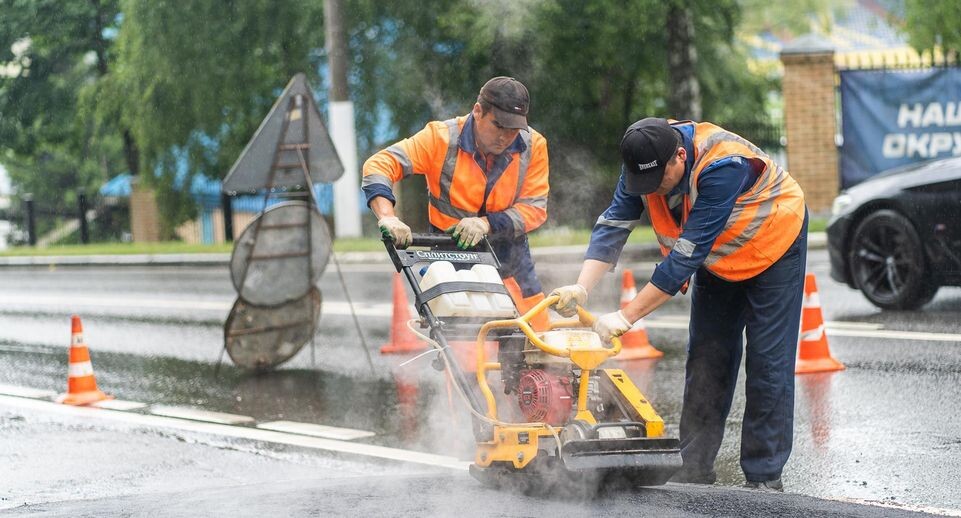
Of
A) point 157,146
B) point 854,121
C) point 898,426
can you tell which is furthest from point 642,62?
point 898,426

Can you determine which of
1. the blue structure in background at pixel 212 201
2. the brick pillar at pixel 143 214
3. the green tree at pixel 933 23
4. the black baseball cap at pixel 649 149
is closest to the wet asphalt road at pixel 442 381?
the black baseball cap at pixel 649 149

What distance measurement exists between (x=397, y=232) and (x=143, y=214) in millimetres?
26578

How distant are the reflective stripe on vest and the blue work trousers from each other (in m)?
1.01

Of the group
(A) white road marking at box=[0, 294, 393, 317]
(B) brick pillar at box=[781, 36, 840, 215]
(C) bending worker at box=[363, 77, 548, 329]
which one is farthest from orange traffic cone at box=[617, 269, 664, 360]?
(B) brick pillar at box=[781, 36, 840, 215]

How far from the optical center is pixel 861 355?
827 centimetres

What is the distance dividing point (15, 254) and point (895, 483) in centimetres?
2430

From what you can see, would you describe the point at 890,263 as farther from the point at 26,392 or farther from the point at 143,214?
the point at 143,214

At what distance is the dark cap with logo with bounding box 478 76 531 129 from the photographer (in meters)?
5.31

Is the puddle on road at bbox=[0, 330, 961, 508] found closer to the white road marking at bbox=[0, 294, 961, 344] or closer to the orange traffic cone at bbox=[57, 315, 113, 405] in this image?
the orange traffic cone at bbox=[57, 315, 113, 405]

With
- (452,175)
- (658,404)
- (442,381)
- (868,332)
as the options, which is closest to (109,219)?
(442,381)

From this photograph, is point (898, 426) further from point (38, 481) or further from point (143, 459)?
Result: point (38, 481)

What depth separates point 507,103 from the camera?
5305mm

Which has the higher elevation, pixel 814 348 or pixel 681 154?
pixel 681 154

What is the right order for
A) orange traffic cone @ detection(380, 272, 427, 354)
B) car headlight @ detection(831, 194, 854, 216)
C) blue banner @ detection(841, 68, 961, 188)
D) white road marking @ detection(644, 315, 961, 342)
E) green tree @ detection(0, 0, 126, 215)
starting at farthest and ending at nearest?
green tree @ detection(0, 0, 126, 215) < blue banner @ detection(841, 68, 961, 188) < car headlight @ detection(831, 194, 854, 216) < orange traffic cone @ detection(380, 272, 427, 354) < white road marking @ detection(644, 315, 961, 342)
